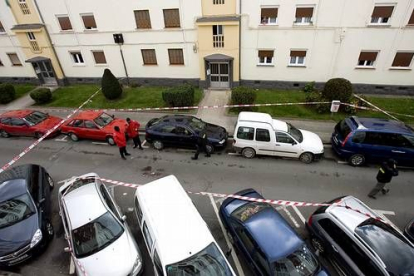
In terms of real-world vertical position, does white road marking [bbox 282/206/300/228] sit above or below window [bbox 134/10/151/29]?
below

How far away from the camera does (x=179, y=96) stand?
14.5 metres

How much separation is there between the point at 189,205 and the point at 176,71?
13646 mm

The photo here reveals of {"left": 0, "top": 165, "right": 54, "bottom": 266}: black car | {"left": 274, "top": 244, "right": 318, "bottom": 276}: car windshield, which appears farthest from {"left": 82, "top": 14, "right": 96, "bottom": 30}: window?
{"left": 274, "top": 244, "right": 318, "bottom": 276}: car windshield

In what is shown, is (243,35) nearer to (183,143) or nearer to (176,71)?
(176,71)

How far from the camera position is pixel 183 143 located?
436 inches

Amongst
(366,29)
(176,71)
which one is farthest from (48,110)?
(366,29)

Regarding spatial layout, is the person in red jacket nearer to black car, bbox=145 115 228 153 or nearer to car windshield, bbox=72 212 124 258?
black car, bbox=145 115 228 153

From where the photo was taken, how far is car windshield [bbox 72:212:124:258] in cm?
621

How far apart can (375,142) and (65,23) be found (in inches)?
821

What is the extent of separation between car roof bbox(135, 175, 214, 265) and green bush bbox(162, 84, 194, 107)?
8138mm

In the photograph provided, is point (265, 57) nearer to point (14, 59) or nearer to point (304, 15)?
point (304, 15)

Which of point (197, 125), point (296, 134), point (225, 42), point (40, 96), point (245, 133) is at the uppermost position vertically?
point (225, 42)

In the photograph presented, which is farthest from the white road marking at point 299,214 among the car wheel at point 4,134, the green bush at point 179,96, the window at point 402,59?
the car wheel at point 4,134

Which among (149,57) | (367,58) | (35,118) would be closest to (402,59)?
(367,58)
